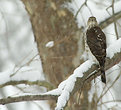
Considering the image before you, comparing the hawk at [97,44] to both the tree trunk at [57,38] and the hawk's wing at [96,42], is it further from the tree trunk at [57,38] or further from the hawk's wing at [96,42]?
the tree trunk at [57,38]

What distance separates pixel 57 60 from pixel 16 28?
7172 millimetres

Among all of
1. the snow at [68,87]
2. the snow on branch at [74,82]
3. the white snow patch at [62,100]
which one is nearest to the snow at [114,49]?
the snow on branch at [74,82]

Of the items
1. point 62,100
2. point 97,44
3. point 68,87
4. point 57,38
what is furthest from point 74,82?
point 57,38

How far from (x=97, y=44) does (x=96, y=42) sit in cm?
4

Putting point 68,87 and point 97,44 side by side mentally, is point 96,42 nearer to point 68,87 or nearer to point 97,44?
point 97,44

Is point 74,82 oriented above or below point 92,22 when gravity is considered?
below

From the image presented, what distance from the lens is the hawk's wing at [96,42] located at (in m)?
5.01

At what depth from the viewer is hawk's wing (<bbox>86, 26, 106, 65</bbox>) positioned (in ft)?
16.4

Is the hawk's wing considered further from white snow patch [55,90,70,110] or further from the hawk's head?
white snow patch [55,90,70,110]

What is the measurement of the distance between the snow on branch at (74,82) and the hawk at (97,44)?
79 mm

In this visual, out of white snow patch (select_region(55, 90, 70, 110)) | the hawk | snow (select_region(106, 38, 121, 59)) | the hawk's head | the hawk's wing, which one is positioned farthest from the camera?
the hawk's head

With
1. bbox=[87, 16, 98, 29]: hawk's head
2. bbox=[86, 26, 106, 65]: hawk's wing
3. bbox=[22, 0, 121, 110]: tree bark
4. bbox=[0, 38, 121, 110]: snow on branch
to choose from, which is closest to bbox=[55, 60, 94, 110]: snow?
bbox=[0, 38, 121, 110]: snow on branch

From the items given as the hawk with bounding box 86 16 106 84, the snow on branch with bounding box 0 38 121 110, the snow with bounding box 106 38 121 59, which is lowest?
the snow on branch with bounding box 0 38 121 110

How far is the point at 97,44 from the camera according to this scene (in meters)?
5.14
